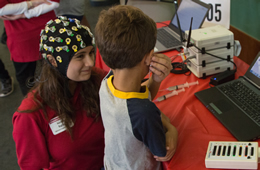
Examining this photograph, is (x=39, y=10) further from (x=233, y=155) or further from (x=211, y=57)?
(x=233, y=155)

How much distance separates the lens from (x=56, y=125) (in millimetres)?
1035

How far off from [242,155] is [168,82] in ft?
1.93

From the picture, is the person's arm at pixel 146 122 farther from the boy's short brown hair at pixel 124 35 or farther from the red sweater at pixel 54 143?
the red sweater at pixel 54 143

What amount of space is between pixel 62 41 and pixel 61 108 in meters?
0.30

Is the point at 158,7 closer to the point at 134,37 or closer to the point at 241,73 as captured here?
the point at 241,73

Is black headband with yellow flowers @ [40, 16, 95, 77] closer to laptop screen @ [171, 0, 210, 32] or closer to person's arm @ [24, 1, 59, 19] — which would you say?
laptop screen @ [171, 0, 210, 32]

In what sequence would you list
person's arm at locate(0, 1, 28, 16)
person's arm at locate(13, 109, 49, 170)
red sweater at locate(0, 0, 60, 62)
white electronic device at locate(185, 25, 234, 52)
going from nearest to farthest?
person's arm at locate(13, 109, 49, 170)
white electronic device at locate(185, 25, 234, 52)
person's arm at locate(0, 1, 28, 16)
red sweater at locate(0, 0, 60, 62)

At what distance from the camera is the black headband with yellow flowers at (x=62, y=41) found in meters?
0.99

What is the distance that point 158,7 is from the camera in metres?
2.14

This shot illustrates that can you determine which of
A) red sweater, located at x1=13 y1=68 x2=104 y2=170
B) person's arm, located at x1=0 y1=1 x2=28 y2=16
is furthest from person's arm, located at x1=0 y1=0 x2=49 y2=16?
red sweater, located at x1=13 y1=68 x2=104 y2=170

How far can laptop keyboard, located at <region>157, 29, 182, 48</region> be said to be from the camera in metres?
1.57

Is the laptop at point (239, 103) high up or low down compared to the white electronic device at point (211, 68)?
down

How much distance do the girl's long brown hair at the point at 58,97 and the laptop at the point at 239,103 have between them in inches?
20.3

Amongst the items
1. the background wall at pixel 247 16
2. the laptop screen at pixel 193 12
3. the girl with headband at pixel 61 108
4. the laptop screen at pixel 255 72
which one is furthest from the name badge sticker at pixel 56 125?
the background wall at pixel 247 16
